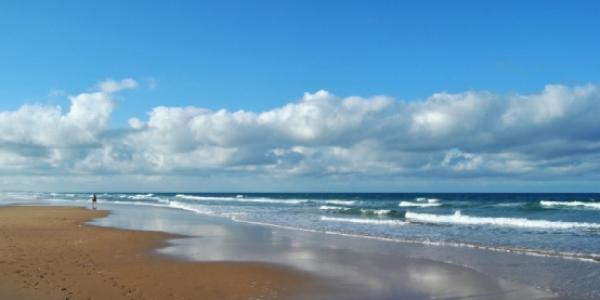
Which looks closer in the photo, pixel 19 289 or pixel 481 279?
pixel 19 289

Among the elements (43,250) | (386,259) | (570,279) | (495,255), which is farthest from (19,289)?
(495,255)

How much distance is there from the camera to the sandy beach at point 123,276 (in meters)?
10.5

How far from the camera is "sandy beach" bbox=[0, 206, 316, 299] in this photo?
10.5 meters

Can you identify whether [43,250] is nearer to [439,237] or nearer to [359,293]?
[359,293]

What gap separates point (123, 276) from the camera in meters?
12.3

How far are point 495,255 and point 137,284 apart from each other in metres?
10.9

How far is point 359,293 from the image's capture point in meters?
10.8

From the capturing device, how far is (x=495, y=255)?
16391mm

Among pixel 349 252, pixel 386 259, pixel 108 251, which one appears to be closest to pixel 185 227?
pixel 108 251

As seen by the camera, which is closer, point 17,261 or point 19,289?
point 19,289

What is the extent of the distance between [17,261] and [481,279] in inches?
472

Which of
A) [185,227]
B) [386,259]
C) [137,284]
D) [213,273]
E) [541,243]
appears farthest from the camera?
[185,227]

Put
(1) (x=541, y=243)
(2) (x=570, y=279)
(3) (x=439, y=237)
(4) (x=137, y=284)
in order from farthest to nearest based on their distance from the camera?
(3) (x=439, y=237) < (1) (x=541, y=243) < (2) (x=570, y=279) < (4) (x=137, y=284)

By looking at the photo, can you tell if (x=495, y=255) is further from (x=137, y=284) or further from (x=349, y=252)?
(x=137, y=284)
